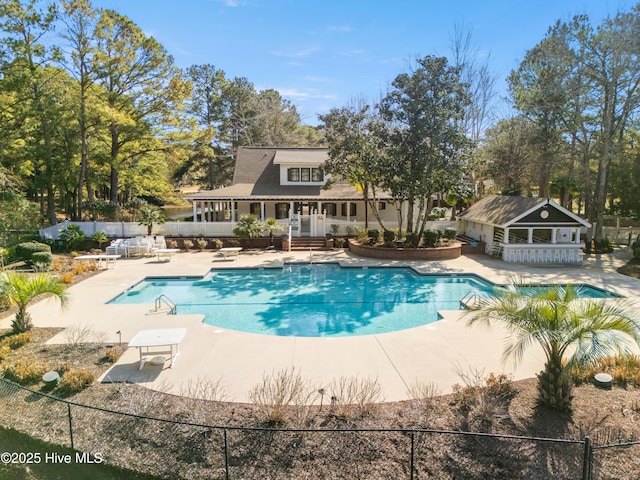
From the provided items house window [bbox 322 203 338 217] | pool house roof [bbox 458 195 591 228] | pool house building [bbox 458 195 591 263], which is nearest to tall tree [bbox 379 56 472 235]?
pool house roof [bbox 458 195 591 228]

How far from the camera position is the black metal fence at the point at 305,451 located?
555 cm

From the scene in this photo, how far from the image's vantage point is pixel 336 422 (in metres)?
6.52

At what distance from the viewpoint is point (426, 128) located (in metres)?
20.2

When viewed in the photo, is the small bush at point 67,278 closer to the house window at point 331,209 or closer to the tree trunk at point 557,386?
the tree trunk at point 557,386

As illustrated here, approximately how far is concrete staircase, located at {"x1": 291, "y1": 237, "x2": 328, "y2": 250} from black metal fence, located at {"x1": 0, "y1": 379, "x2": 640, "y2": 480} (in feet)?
60.0

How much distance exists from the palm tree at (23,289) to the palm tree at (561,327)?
10168 mm

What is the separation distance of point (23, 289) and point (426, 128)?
1785 centimetres

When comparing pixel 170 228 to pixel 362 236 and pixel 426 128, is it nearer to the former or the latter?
pixel 362 236

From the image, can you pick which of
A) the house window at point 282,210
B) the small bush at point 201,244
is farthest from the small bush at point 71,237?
the house window at point 282,210

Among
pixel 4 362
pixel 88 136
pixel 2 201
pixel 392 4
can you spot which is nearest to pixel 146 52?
pixel 88 136

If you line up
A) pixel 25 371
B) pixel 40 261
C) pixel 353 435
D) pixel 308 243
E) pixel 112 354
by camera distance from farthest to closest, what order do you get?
pixel 308 243 < pixel 40 261 < pixel 112 354 < pixel 25 371 < pixel 353 435

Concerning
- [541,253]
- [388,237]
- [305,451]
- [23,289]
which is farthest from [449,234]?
[23,289]

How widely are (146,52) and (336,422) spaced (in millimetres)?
27104

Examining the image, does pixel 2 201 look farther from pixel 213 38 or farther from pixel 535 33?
pixel 535 33
